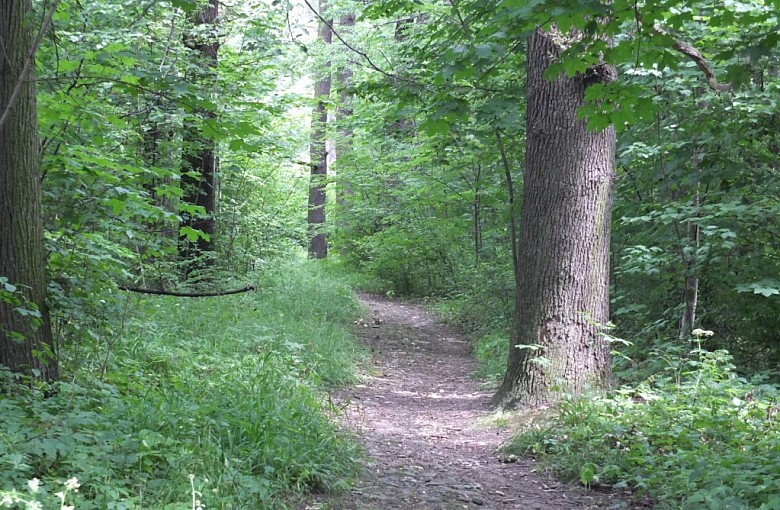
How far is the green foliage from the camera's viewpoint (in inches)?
148

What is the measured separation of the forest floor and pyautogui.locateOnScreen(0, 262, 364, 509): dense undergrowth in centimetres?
34

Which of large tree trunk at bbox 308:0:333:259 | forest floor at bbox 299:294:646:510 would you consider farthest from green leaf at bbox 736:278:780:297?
large tree trunk at bbox 308:0:333:259

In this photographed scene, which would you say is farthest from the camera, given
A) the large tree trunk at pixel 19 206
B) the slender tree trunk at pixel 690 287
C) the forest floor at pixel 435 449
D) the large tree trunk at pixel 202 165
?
the large tree trunk at pixel 202 165

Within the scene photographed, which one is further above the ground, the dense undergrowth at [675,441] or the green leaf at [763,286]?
the green leaf at [763,286]

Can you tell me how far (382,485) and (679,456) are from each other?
201cm

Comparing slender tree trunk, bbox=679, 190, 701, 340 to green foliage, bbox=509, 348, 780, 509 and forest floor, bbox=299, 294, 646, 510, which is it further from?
forest floor, bbox=299, 294, 646, 510

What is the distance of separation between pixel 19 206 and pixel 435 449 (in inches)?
148

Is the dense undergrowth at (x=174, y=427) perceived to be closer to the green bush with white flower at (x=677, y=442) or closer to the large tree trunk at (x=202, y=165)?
the green bush with white flower at (x=677, y=442)

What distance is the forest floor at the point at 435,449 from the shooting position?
172 inches

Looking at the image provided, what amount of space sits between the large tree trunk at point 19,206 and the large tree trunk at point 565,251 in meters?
4.19

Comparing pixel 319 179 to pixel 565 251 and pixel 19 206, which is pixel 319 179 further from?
pixel 19 206

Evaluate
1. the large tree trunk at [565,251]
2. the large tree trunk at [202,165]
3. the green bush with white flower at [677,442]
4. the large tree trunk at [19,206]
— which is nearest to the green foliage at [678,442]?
the green bush with white flower at [677,442]

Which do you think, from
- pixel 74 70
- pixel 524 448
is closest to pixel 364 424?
pixel 524 448

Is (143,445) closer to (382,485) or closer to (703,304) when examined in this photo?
(382,485)
